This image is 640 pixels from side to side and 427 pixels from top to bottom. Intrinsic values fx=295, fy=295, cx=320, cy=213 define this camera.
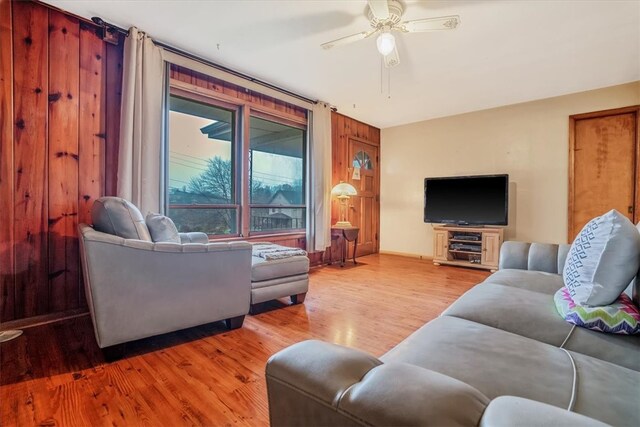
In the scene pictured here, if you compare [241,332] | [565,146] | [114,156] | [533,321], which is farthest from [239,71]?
[565,146]

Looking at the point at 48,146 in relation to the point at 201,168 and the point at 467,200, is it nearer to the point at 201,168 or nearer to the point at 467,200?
the point at 201,168

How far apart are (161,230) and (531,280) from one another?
7.88 feet

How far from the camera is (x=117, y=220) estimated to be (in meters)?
1.83

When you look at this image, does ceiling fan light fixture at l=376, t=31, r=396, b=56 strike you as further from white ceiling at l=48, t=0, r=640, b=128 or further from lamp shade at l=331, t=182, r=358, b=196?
lamp shade at l=331, t=182, r=358, b=196

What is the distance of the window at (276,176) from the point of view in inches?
151

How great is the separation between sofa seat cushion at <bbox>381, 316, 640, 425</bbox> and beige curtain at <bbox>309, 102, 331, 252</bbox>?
10.6 ft

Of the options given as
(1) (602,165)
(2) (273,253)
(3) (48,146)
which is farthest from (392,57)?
(1) (602,165)

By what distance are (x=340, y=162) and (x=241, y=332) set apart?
340 centimetres

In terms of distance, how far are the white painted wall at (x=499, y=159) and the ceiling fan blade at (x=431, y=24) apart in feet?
9.57

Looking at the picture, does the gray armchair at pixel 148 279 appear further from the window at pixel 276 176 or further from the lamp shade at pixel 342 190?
the lamp shade at pixel 342 190

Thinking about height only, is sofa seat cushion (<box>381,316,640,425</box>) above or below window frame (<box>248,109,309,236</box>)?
below

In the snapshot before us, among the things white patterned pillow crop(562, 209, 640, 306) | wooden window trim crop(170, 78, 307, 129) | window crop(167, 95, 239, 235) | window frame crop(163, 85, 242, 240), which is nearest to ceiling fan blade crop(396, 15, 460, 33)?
white patterned pillow crop(562, 209, 640, 306)

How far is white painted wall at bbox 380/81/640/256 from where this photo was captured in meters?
4.07

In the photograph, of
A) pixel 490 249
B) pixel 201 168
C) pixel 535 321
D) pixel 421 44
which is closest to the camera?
pixel 535 321
